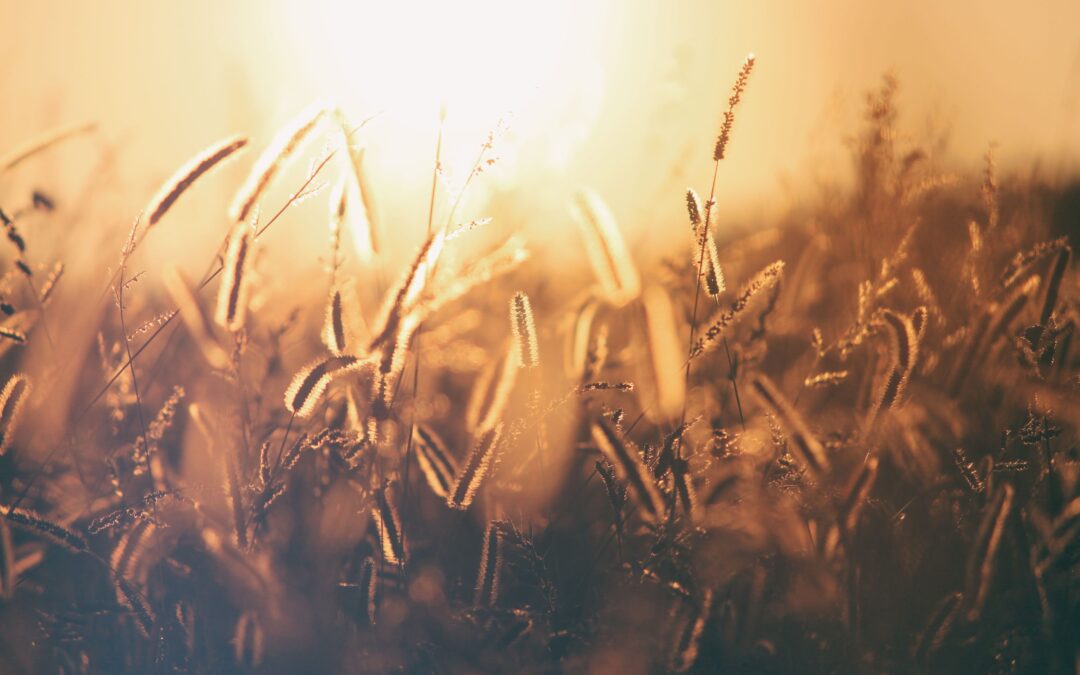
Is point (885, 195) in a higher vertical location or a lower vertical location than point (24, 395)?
higher

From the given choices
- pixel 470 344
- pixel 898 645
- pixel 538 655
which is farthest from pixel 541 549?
pixel 898 645

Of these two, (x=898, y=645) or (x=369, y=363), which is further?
(x=898, y=645)

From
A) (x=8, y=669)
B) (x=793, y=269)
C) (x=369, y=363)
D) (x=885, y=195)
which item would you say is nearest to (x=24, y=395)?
(x=8, y=669)

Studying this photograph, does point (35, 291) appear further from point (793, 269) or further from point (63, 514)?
point (793, 269)

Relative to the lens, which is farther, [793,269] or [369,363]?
[793,269]

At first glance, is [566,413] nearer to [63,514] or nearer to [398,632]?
[398,632]

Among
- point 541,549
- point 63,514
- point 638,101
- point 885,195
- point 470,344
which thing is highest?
point 638,101

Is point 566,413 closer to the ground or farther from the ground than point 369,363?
closer to the ground
